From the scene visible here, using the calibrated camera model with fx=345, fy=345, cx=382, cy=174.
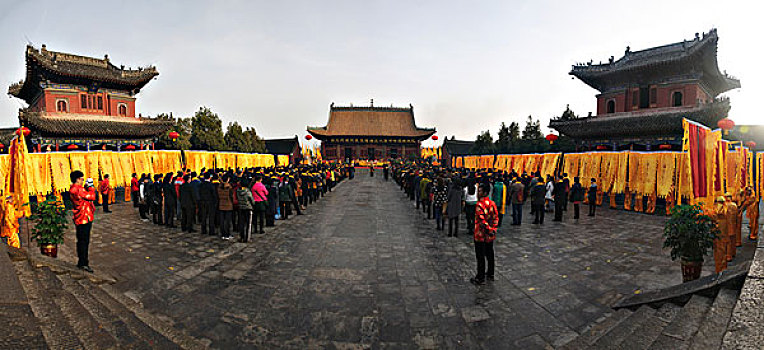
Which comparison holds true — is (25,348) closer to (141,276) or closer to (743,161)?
(141,276)

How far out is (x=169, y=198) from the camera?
9570 mm

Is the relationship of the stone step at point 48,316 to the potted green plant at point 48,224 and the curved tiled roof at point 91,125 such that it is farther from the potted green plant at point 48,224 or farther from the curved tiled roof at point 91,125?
the curved tiled roof at point 91,125

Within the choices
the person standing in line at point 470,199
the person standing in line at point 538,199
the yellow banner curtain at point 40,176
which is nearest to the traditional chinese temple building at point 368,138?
the yellow banner curtain at point 40,176

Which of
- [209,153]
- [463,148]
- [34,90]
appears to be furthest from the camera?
[463,148]

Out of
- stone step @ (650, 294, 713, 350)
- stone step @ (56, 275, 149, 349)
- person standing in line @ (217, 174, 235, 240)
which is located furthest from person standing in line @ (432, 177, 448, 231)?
stone step @ (56, 275, 149, 349)

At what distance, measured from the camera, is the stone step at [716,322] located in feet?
9.14

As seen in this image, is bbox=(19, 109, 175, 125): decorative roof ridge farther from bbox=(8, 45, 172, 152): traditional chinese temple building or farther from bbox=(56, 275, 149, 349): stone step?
bbox=(56, 275, 149, 349): stone step

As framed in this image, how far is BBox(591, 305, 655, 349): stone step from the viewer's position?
3353mm

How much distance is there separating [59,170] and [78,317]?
44.9 ft

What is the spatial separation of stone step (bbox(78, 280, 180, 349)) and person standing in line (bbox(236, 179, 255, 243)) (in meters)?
3.61

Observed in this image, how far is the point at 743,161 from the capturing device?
11367mm

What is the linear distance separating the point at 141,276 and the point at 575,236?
932 centimetres

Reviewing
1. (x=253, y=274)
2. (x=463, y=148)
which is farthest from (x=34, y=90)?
(x=463, y=148)

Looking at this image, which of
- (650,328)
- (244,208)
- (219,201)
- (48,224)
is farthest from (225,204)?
(650,328)
